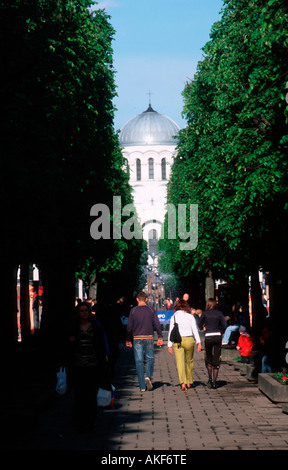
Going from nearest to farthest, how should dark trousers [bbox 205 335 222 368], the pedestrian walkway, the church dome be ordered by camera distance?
the pedestrian walkway, dark trousers [bbox 205 335 222 368], the church dome

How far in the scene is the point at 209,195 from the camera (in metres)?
27.3

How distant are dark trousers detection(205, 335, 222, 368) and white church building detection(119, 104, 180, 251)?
138 m

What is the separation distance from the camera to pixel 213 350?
19.5 meters

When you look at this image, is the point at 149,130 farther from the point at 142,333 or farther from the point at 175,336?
the point at 142,333

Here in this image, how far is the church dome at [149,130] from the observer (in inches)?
6437

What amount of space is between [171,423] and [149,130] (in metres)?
153

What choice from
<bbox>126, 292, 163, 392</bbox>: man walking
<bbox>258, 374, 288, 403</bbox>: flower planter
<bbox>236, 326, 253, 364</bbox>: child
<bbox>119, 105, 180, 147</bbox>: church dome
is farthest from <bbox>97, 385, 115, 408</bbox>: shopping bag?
<bbox>119, 105, 180, 147</bbox>: church dome

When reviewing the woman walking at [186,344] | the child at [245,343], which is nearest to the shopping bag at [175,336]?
the woman walking at [186,344]

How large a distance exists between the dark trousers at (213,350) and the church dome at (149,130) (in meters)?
142

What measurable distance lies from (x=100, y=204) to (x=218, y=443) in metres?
21.9

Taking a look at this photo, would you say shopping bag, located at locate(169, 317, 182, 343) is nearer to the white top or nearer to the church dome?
the white top

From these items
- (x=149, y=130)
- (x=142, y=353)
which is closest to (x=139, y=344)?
(x=142, y=353)

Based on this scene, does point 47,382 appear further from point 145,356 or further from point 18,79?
point 18,79

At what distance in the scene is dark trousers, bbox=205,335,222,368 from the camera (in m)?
19.3
